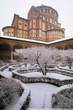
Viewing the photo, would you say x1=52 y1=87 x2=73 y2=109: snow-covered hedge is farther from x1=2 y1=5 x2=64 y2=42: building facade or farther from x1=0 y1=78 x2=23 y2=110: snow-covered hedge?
x1=2 y1=5 x2=64 y2=42: building facade

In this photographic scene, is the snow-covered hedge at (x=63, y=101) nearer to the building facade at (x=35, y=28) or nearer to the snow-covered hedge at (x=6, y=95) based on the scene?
the snow-covered hedge at (x=6, y=95)

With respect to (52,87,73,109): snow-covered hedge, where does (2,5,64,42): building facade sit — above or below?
above

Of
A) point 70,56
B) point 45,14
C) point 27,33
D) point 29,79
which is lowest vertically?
point 29,79

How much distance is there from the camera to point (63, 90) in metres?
6.18

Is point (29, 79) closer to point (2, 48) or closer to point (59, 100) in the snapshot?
point (59, 100)

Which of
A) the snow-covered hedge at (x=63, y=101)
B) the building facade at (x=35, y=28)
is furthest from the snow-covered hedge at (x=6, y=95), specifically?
the building facade at (x=35, y=28)

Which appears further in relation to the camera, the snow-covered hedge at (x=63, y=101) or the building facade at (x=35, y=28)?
the building facade at (x=35, y=28)

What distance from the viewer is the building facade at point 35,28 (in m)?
38.3

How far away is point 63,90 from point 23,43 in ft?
73.6

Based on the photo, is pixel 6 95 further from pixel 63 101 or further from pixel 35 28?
pixel 35 28

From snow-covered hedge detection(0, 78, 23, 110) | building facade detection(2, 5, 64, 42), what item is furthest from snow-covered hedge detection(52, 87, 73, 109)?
building facade detection(2, 5, 64, 42)

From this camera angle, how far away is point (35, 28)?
38969 mm

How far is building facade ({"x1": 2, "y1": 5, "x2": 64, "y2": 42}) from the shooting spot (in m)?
38.3

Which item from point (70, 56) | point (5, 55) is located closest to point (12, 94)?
point (70, 56)
